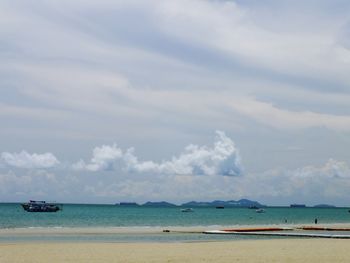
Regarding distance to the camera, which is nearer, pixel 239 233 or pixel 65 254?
pixel 65 254

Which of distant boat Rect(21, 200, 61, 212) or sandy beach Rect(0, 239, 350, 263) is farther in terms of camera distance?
distant boat Rect(21, 200, 61, 212)

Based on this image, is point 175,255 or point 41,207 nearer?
point 175,255

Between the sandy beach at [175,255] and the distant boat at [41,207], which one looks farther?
the distant boat at [41,207]

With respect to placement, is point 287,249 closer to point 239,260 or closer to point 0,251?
point 239,260

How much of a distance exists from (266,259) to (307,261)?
196 cm

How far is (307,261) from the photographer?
26453 millimetres

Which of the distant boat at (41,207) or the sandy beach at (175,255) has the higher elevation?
the distant boat at (41,207)

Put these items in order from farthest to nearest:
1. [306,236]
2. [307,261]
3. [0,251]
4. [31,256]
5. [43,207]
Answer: [43,207], [306,236], [0,251], [31,256], [307,261]

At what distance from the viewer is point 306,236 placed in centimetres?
5138

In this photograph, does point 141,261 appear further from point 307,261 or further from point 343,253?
point 343,253

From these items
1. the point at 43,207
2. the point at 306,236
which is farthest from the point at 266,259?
the point at 43,207

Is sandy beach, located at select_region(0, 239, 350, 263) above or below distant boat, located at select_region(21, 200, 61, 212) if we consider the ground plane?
below

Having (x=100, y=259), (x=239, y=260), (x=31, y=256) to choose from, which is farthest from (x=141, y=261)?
(x=31, y=256)

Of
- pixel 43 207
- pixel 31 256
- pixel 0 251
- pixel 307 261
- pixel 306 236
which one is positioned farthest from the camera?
pixel 43 207
